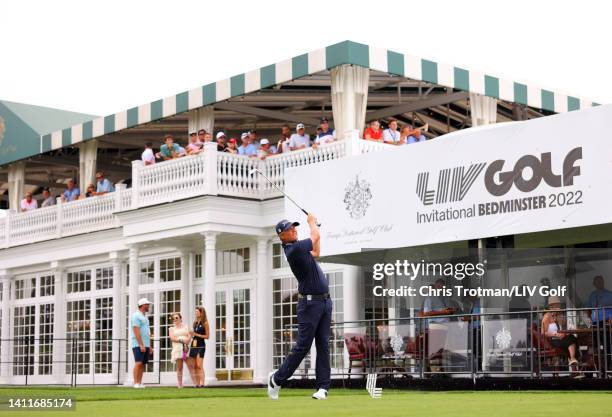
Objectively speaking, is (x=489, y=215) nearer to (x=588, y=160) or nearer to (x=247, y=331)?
(x=588, y=160)

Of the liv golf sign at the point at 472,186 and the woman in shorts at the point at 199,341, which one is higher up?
the liv golf sign at the point at 472,186

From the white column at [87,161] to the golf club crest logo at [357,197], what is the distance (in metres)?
12.7

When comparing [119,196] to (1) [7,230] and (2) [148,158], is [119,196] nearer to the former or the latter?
(2) [148,158]

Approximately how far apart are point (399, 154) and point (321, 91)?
7255 mm

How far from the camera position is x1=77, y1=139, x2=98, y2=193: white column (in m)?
29.7

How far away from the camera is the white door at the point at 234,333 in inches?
950

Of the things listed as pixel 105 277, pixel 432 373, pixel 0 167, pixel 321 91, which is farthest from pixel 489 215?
pixel 0 167

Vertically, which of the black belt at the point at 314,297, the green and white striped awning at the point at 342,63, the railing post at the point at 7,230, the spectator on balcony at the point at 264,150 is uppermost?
the green and white striped awning at the point at 342,63

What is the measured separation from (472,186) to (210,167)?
7717 millimetres

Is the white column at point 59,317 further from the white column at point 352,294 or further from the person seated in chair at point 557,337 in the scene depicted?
the person seated in chair at point 557,337

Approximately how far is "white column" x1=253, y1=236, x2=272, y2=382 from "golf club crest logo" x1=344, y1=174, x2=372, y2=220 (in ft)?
17.6

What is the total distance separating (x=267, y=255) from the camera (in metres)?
23.8

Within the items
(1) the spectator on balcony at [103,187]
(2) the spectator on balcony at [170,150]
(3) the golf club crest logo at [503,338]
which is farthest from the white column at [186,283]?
(3) the golf club crest logo at [503,338]

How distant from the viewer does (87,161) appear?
2991 centimetres
